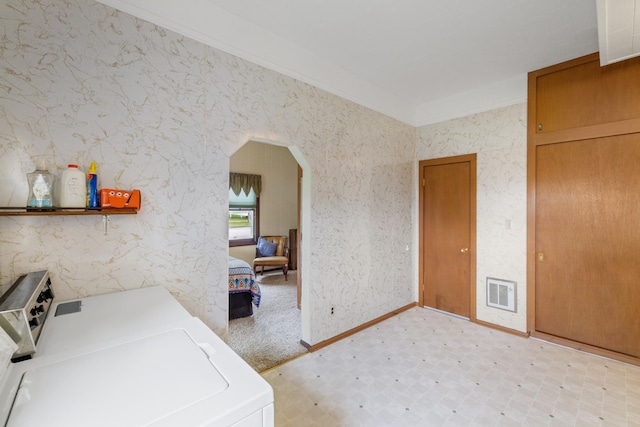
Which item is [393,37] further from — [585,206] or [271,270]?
[271,270]

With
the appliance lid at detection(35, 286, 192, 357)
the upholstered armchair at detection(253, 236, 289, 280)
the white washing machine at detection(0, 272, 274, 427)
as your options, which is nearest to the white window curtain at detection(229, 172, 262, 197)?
the upholstered armchair at detection(253, 236, 289, 280)

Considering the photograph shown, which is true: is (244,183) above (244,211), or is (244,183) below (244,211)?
above

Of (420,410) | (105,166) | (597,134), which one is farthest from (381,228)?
(105,166)

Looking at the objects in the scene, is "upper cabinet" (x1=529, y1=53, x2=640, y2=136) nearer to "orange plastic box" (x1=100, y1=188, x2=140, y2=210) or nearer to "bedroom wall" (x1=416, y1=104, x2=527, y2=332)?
"bedroom wall" (x1=416, y1=104, x2=527, y2=332)

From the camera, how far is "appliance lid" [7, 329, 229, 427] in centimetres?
75

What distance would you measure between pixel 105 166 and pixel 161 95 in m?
0.60

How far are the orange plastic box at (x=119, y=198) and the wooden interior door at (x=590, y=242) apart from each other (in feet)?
12.6

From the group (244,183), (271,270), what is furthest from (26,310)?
(271,270)

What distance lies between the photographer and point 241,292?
3717 millimetres

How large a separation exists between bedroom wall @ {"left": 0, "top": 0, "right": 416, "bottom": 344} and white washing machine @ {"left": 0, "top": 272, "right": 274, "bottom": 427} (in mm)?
613

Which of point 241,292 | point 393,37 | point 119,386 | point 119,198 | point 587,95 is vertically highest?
point 393,37

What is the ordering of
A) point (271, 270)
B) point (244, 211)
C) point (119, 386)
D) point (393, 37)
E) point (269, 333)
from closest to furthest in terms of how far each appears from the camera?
point (119, 386) → point (393, 37) → point (269, 333) → point (244, 211) → point (271, 270)

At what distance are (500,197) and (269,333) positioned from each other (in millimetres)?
3213

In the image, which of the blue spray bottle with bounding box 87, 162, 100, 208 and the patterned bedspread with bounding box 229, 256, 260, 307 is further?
the patterned bedspread with bounding box 229, 256, 260, 307
